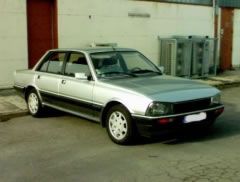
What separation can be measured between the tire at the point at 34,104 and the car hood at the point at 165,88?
222 centimetres

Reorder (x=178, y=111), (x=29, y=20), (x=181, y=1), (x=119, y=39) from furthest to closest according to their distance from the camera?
(x=181, y=1) < (x=119, y=39) < (x=29, y=20) < (x=178, y=111)

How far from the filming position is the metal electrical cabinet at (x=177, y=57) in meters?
14.5

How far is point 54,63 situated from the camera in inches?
344

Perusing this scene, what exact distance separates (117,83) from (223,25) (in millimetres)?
11872

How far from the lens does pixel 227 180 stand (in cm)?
516

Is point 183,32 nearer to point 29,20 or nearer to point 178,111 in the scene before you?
point 29,20

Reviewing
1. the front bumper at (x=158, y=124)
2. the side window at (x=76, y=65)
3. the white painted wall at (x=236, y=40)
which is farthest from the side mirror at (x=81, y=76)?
the white painted wall at (x=236, y=40)

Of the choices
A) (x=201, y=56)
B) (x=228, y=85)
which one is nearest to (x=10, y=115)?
(x=228, y=85)

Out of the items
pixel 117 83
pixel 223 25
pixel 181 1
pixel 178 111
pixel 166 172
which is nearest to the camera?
pixel 166 172

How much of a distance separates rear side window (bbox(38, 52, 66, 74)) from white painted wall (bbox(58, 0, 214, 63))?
397 centimetres

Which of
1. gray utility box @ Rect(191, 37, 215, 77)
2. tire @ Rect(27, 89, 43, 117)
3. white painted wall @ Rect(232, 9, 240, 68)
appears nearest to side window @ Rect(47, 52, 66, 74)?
tire @ Rect(27, 89, 43, 117)

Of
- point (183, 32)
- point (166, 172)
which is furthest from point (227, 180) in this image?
point (183, 32)

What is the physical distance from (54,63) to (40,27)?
4.23m

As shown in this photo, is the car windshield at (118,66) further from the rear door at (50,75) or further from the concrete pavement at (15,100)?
the concrete pavement at (15,100)
